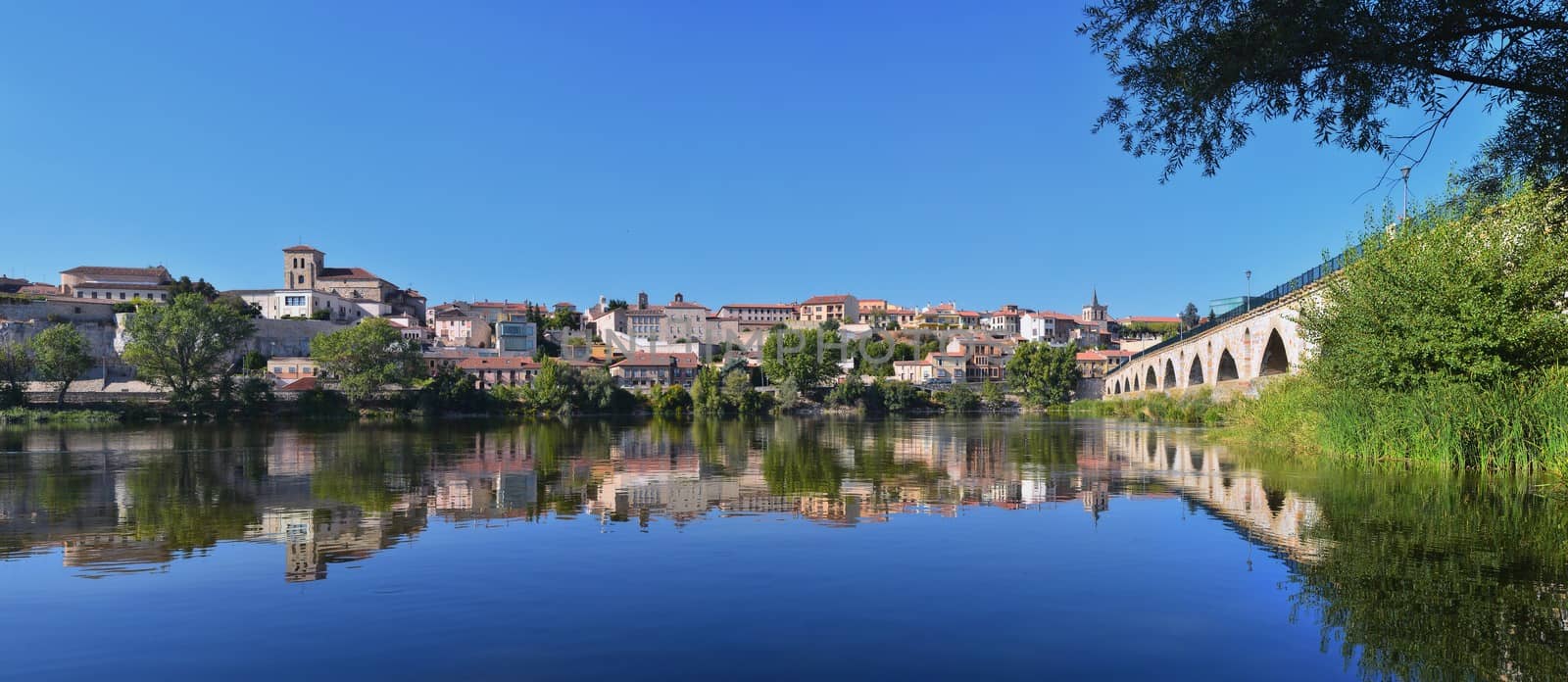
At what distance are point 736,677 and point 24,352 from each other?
269 feet

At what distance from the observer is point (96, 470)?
23656mm

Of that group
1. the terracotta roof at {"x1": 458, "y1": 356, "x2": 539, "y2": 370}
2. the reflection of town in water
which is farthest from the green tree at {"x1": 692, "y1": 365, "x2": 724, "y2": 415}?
the reflection of town in water

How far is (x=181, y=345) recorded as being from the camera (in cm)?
6725

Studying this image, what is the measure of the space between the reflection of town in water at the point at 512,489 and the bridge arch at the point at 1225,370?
24.2m

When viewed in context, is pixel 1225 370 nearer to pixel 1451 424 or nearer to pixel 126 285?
pixel 1451 424

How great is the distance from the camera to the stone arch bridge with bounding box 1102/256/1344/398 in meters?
39.6

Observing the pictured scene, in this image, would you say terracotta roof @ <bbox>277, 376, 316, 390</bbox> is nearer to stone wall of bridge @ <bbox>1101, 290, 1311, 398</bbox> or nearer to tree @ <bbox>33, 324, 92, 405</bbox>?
tree @ <bbox>33, 324, 92, 405</bbox>

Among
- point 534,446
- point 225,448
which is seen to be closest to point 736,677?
point 534,446

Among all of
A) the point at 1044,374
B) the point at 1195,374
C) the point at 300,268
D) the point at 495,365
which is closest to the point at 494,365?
the point at 495,365

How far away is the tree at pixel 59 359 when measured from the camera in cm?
6638

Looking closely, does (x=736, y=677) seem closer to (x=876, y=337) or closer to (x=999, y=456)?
(x=999, y=456)

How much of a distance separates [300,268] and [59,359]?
77.7 metres

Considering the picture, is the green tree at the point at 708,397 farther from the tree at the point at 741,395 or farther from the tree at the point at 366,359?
the tree at the point at 366,359

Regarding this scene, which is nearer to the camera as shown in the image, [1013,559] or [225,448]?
→ [1013,559]
